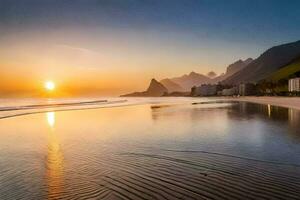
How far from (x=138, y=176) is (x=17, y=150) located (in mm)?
10478

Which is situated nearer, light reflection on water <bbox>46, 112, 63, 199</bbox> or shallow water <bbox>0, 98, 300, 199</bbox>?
shallow water <bbox>0, 98, 300, 199</bbox>

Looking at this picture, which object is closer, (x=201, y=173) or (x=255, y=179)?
(x=255, y=179)

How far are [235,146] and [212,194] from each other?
9.80 meters

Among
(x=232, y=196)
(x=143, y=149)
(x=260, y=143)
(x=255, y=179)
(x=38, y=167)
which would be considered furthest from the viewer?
(x=260, y=143)

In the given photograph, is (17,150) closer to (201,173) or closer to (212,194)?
(201,173)

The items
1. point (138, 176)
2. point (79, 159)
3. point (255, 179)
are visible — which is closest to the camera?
point (255, 179)

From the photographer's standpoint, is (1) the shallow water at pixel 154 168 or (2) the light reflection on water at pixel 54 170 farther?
(2) the light reflection on water at pixel 54 170

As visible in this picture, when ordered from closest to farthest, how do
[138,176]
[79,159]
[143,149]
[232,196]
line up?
[232,196]
[138,176]
[79,159]
[143,149]

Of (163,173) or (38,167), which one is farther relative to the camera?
(38,167)

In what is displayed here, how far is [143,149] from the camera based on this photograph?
18625 mm

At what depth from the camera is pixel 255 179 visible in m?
11.4

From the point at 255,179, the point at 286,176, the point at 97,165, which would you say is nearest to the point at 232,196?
the point at 255,179

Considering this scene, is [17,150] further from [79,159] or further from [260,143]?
[260,143]

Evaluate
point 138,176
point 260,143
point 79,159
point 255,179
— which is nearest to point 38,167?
point 79,159
